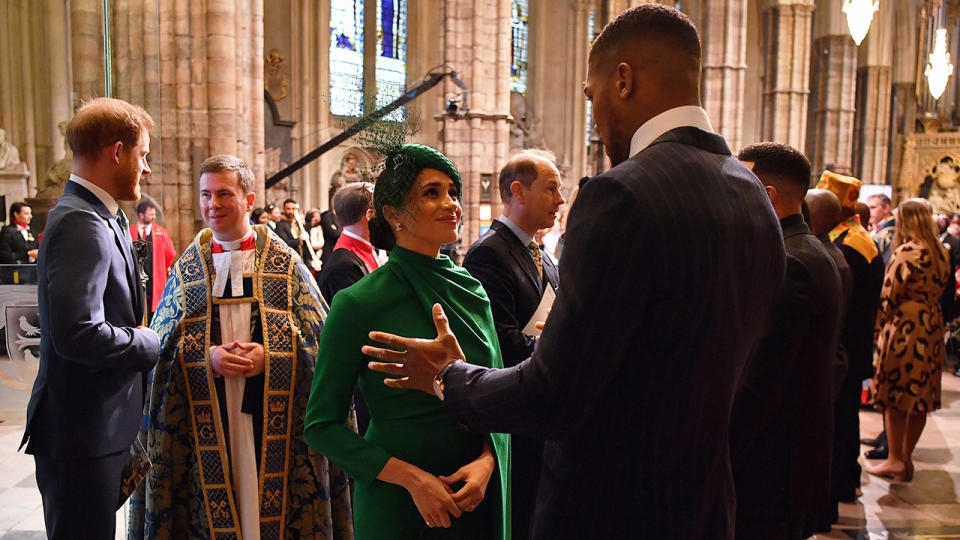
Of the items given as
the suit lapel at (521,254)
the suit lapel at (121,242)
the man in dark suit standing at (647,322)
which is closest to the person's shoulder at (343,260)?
the suit lapel at (521,254)

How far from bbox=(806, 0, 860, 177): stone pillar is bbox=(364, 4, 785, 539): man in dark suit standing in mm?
22921

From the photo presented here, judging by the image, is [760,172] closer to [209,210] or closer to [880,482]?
[209,210]

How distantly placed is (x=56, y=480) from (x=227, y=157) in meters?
1.21

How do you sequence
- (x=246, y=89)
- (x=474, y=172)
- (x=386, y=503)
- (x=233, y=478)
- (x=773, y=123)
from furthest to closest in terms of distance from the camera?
(x=773, y=123), (x=474, y=172), (x=246, y=89), (x=233, y=478), (x=386, y=503)

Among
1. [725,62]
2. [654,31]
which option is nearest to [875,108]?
[725,62]

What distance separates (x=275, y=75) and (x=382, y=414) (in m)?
15.8

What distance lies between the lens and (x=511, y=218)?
281cm

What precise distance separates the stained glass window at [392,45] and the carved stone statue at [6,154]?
10.1m

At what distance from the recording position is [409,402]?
169 centimetres

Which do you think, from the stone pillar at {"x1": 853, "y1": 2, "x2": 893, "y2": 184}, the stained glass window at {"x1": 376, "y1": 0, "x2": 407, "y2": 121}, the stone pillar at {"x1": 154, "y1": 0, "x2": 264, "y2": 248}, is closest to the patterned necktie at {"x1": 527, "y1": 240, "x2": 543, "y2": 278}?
the stone pillar at {"x1": 154, "y1": 0, "x2": 264, "y2": 248}

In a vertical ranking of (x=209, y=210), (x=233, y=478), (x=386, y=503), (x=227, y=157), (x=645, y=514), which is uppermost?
(x=227, y=157)

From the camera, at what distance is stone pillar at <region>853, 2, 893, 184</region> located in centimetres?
2380

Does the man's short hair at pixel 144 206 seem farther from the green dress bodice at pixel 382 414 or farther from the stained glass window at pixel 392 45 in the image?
the stained glass window at pixel 392 45

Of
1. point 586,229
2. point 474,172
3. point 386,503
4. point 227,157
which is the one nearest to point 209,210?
point 227,157
